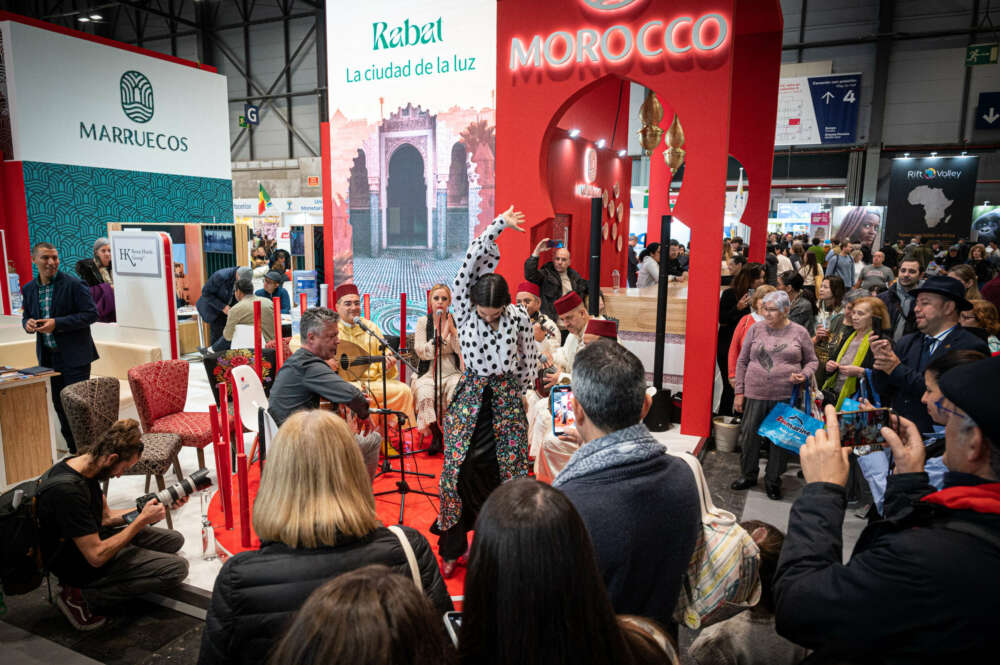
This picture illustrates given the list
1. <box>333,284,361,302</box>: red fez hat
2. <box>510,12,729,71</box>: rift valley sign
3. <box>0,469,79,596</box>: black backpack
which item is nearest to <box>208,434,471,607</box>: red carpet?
<box>0,469,79,596</box>: black backpack

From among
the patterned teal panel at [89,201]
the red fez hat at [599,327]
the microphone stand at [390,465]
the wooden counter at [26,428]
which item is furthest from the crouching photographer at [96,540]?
the patterned teal panel at [89,201]

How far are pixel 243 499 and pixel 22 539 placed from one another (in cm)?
111

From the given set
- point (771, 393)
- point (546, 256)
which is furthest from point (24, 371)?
point (771, 393)

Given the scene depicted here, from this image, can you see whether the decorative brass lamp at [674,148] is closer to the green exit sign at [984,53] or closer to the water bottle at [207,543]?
the water bottle at [207,543]

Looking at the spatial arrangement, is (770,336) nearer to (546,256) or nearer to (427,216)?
(546,256)

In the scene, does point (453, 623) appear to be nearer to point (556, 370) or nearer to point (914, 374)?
point (914, 374)

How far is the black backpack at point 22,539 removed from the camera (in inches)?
115

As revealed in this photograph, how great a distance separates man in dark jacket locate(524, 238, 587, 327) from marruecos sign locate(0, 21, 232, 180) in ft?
30.4

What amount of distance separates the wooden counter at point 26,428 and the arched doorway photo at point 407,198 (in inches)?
158

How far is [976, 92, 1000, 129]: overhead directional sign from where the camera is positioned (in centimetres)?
1529

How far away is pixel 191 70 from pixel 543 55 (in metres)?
9.71

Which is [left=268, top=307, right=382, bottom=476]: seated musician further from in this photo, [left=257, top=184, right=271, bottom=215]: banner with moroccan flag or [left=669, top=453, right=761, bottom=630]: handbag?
[left=257, top=184, right=271, bottom=215]: banner with moroccan flag

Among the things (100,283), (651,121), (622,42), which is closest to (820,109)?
(651,121)

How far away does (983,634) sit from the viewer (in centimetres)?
120
